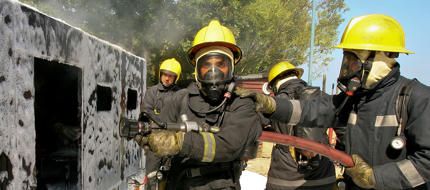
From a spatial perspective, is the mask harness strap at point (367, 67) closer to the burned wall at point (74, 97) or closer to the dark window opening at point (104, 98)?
the burned wall at point (74, 97)

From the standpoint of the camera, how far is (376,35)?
2.04 meters

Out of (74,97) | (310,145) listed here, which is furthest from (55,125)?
(310,145)

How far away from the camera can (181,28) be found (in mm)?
12828

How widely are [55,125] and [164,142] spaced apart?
7.23ft

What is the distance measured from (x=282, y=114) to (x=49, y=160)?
9.15 feet

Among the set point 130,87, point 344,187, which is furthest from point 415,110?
point 130,87

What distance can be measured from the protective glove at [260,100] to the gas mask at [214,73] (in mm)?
145

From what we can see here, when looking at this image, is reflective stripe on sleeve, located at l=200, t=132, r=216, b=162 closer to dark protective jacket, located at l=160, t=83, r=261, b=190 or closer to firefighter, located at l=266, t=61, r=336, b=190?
dark protective jacket, located at l=160, t=83, r=261, b=190

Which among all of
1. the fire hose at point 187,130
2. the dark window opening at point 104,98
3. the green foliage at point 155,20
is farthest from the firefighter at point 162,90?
the green foliage at point 155,20

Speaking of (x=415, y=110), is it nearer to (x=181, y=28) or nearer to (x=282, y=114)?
(x=282, y=114)

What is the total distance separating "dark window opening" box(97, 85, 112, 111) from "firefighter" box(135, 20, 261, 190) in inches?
38.3

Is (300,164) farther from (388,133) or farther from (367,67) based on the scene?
(367,67)

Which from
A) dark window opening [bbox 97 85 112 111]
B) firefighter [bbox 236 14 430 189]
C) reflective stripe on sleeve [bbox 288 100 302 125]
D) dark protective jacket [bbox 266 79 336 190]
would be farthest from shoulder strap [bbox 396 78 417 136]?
dark window opening [bbox 97 85 112 111]

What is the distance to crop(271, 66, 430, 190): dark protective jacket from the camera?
1731 millimetres
